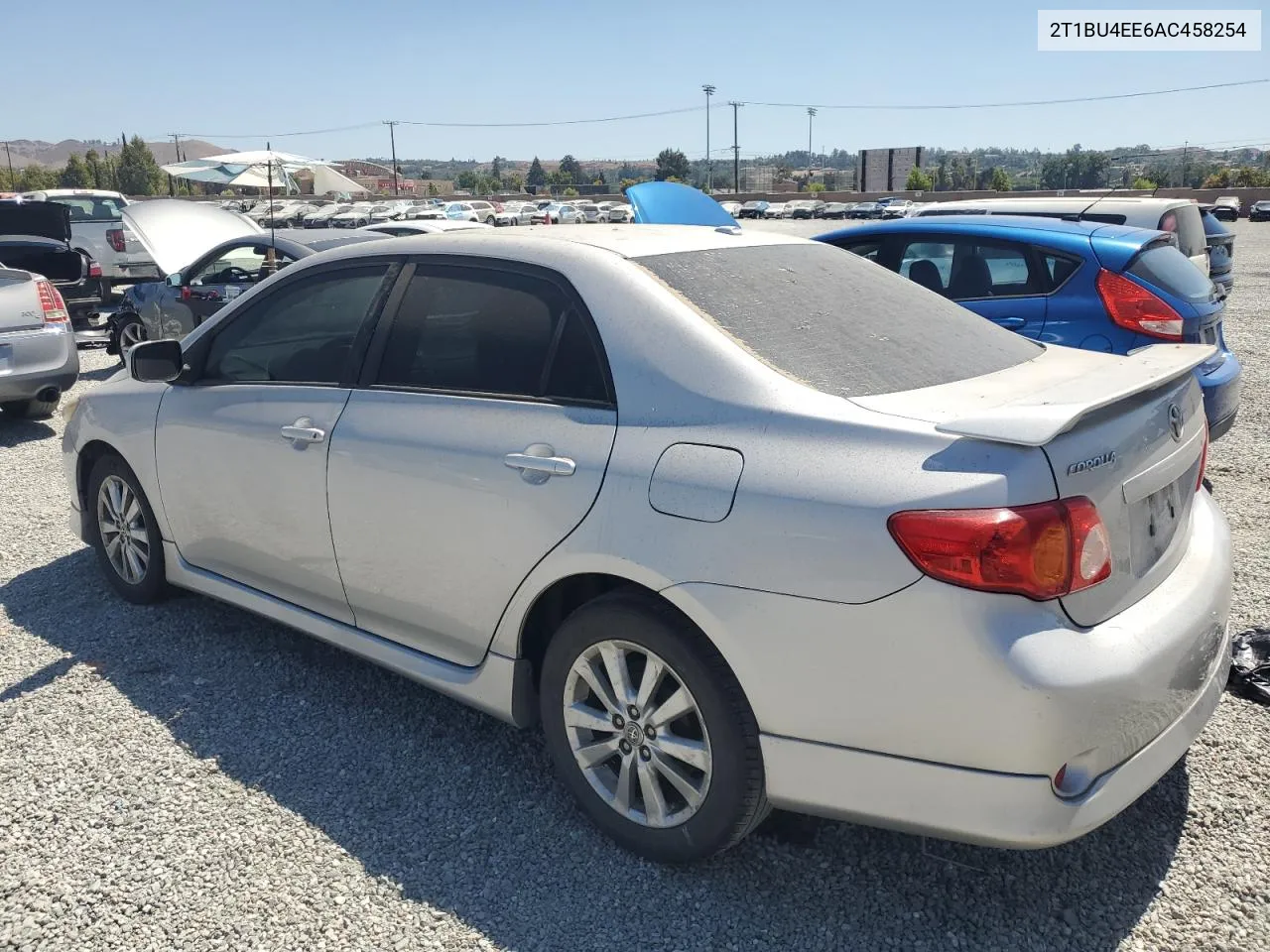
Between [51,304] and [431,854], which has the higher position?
[51,304]

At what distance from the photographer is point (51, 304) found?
8328 mm

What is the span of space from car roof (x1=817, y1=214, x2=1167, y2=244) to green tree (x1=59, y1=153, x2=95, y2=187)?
8572cm

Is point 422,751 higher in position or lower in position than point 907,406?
lower

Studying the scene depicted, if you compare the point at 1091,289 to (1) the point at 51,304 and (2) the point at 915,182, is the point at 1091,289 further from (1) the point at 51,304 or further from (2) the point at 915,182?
(2) the point at 915,182

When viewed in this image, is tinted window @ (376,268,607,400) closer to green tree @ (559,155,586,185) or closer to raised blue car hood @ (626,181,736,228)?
raised blue car hood @ (626,181,736,228)

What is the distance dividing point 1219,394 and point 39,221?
14.0 meters

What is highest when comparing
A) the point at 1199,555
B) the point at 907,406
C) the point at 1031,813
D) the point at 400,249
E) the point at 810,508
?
the point at 400,249

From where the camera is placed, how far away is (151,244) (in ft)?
29.1

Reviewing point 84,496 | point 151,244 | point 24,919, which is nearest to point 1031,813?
point 24,919

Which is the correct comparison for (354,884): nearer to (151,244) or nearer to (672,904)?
(672,904)

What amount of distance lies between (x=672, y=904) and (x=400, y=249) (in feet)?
7.39

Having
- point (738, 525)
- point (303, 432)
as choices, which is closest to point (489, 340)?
point (303, 432)

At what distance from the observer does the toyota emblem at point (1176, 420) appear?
2693mm

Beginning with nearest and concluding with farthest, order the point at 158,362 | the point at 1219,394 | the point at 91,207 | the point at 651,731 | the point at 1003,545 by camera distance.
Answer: the point at 1003,545
the point at 651,731
the point at 158,362
the point at 1219,394
the point at 91,207
